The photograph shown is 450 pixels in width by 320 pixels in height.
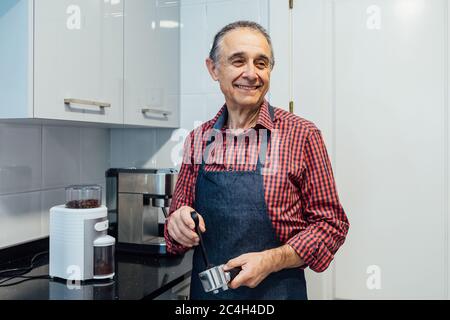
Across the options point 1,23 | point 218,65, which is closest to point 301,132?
point 218,65

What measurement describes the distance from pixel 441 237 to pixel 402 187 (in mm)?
226

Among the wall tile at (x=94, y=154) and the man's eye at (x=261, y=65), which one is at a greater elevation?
the man's eye at (x=261, y=65)

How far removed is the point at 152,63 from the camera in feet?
5.28

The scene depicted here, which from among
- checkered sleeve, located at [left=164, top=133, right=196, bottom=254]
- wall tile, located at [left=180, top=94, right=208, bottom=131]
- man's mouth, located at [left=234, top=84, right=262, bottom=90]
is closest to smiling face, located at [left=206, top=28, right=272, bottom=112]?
man's mouth, located at [left=234, top=84, right=262, bottom=90]

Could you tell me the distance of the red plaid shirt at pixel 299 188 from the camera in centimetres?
107

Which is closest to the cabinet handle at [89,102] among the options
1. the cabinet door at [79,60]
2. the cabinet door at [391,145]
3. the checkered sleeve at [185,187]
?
the cabinet door at [79,60]

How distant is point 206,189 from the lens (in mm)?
1195

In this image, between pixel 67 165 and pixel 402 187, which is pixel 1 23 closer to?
pixel 67 165

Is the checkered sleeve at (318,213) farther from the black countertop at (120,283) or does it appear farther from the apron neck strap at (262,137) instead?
the black countertop at (120,283)

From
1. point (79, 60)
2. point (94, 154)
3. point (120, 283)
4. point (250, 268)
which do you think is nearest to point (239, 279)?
point (250, 268)

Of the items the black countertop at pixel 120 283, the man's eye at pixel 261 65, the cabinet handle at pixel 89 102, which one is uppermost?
the man's eye at pixel 261 65

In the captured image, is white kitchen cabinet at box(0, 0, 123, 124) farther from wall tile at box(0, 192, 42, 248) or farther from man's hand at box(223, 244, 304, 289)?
man's hand at box(223, 244, 304, 289)

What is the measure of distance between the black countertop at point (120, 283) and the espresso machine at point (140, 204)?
58mm

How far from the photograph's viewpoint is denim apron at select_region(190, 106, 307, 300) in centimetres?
112
